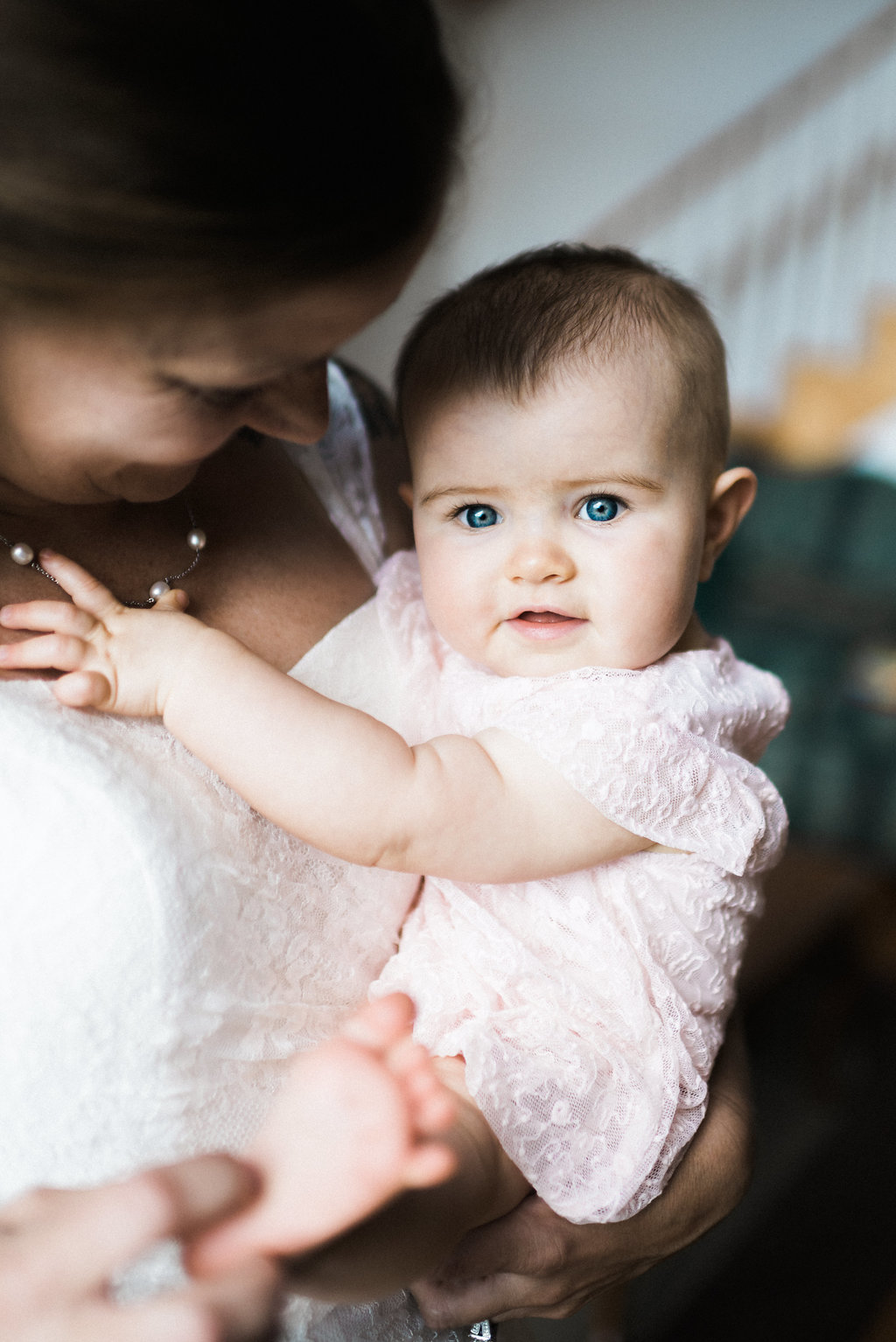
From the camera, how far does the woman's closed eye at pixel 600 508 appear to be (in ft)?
2.75

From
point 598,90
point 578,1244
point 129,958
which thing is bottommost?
point 578,1244

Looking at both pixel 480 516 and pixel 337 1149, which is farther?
pixel 480 516

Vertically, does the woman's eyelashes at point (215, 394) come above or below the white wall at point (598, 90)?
below

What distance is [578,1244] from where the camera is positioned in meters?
0.81

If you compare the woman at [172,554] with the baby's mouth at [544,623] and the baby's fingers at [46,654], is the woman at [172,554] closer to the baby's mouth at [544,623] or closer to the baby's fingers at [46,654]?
the baby's fingers at [46,654]

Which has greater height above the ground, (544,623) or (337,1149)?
(544,623)

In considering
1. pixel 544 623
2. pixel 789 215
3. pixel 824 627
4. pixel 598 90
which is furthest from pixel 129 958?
pixel 598 90

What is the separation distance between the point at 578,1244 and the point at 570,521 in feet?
1.78

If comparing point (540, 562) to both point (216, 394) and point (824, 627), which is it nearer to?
point (216, 394)

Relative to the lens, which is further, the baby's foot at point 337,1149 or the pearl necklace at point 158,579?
the pearl necklace at point 158,579

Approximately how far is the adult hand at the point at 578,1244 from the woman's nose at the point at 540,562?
47 cm

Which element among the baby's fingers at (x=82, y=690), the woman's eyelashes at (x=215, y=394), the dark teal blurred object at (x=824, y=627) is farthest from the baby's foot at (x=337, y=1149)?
the dark teal blurred object at (x=824, y=627)

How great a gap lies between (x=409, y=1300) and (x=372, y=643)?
48 centimetres

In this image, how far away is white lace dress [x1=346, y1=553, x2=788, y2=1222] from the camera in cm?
77
